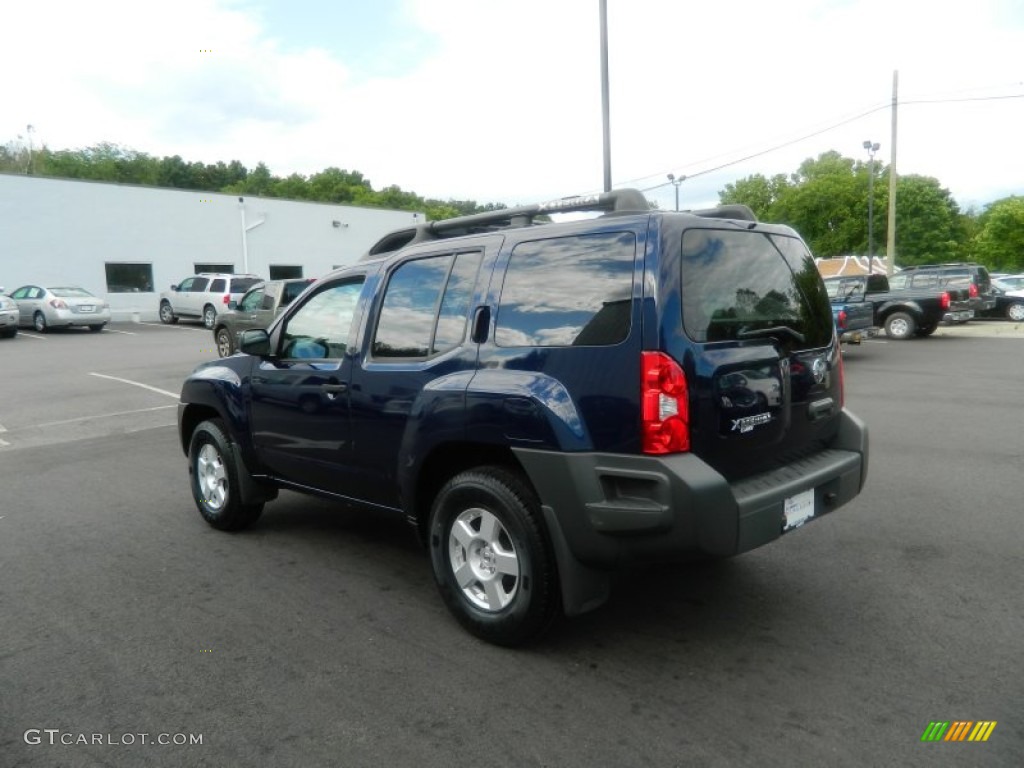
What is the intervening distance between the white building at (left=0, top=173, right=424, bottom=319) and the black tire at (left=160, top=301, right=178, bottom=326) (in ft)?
4.23

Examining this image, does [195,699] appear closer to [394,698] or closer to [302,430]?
[394,698]

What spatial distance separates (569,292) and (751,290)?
2.87 feet

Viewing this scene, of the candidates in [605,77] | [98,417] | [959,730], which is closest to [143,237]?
[605,77]

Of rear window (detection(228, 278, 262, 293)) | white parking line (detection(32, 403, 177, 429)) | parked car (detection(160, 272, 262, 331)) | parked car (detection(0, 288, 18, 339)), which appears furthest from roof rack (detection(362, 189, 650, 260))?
parked car (detection(0, 288, 18, 339))

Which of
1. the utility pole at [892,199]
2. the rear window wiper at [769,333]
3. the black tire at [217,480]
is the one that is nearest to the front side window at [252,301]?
the black tire at [217,480]

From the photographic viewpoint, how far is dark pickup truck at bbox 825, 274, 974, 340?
1797 centimetres

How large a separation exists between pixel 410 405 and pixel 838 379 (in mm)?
2244

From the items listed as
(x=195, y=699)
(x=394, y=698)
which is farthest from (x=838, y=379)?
(x=195, y=699)

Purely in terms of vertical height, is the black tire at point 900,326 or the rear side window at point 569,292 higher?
the rear side window at point 569,292

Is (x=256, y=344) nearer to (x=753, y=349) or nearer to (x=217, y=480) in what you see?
(x=217, y=480)

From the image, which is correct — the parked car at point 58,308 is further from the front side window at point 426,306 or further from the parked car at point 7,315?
the front side window at point 426,306

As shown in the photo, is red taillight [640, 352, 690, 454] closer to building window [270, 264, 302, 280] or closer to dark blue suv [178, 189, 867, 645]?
dark blue suv [178, 189, 867, 645]

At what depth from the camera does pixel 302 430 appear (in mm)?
4625

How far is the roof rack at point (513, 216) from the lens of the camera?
12.5 ft
